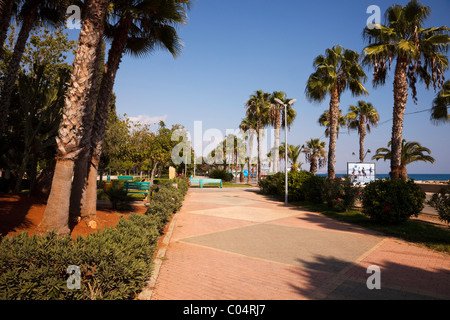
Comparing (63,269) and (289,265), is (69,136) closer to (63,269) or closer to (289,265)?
(63,269)

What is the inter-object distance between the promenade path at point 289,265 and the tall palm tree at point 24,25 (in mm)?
7528

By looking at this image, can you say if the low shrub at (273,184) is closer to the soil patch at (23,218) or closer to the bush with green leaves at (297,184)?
the bush with green leaves at (297,184)

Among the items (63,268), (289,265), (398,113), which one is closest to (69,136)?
(63,268)

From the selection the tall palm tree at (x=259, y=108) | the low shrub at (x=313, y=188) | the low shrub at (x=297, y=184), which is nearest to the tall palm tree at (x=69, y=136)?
the low shrub at (x=313, y=188)

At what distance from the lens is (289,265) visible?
5637mm

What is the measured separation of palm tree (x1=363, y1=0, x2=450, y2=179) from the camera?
1219cm

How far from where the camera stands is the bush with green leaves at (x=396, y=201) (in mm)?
9430

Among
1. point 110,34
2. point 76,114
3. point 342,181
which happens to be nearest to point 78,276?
point 76,114

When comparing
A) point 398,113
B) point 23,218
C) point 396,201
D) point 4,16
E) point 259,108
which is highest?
point 259,108

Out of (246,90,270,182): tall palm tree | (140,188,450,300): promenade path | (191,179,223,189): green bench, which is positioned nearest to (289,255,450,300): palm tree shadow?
(140,188,450,300): promenade path

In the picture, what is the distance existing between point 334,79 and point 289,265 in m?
15.4

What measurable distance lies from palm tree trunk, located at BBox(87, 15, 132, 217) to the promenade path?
109 inches

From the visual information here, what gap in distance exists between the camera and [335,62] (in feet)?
59.9

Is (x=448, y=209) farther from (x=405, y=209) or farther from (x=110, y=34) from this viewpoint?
(x=110, y=34)
